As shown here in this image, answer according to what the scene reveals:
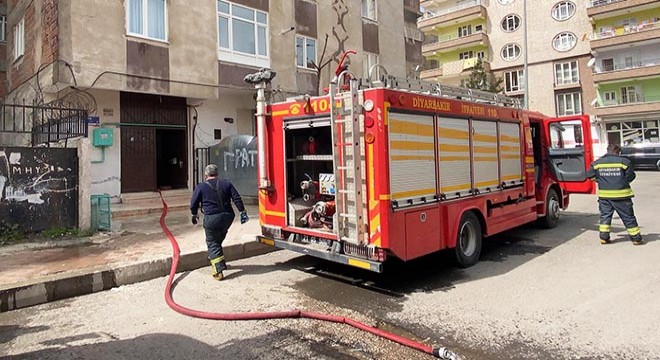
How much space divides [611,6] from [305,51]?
32679mm

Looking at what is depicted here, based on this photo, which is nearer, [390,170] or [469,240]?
[390,170]

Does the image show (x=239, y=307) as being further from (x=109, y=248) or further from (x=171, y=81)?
(x=171, y=81)

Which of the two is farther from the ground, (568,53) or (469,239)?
(568,53)

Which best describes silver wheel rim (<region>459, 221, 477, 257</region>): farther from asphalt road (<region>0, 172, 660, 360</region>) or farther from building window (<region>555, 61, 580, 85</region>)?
building window (<region>555, 61, 580, 85</region>)

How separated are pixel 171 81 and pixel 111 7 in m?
2.45

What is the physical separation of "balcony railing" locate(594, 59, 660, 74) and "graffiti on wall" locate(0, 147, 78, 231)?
4158 cm

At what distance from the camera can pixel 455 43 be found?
45.3m

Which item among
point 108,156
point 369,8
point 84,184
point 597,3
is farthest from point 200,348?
point 597,3

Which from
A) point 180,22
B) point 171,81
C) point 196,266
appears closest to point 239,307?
point 196,266

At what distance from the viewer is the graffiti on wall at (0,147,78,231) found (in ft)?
26.2

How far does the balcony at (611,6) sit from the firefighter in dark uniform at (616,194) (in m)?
36.4

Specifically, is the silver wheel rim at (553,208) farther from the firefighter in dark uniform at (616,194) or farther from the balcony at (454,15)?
the balcony at (454,15)

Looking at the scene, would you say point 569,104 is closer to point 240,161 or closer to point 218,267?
point 240,161

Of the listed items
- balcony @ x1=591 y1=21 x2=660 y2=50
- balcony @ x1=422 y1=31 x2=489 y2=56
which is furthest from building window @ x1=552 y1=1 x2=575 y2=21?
balcony @ x1=422 y1=31 x2=489 y2=56
